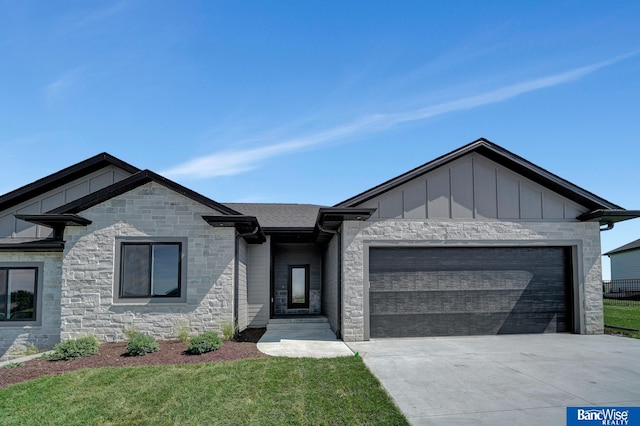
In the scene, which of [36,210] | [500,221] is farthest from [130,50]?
[500,221]

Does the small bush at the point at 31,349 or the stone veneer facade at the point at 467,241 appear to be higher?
the stone veneer facade at the point at 467,241

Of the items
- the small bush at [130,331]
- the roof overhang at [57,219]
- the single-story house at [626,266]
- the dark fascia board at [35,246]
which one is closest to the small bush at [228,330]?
the small bush at [130,331]

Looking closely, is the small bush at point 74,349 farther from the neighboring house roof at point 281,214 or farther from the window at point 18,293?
the neighboring house roof at point 281,214

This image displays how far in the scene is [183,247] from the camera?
443 inches

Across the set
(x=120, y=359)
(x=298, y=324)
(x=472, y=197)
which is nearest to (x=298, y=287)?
(x=298, y=324)

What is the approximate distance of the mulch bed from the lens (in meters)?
8.17

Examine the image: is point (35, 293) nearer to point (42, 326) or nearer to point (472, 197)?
point (42, 326)

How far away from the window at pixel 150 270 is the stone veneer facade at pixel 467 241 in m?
4.51

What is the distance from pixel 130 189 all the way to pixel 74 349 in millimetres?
4199

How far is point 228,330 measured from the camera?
35.9 ft

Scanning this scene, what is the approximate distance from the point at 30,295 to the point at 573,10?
16278 mm

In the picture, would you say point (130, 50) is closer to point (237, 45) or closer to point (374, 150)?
point (237, 45)

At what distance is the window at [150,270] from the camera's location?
1110 cm

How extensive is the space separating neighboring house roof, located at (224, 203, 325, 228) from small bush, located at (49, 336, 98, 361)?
6.13m
